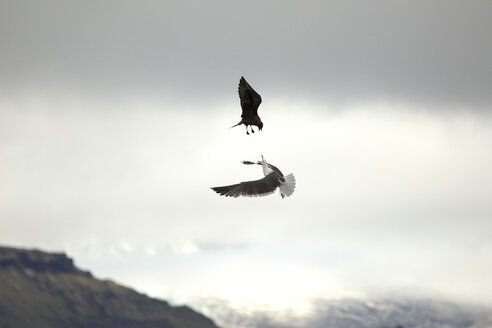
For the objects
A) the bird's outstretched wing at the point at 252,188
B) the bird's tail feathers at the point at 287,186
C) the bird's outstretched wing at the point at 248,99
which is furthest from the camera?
the bird's outstretched wing at the point at 248,99

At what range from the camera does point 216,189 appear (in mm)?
94312

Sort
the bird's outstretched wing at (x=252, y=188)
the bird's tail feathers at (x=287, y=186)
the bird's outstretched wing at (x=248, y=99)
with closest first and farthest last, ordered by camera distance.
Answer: the bird's outstretched wing at (x=252, y=188)
the bird's tail feathers at (x=287, y=186)
the bird's outstretched wing at (x=248, y=99)

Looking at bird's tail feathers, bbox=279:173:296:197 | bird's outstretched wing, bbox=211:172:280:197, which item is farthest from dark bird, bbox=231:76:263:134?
bird's outstretched wing, bbox=211:172:280:197

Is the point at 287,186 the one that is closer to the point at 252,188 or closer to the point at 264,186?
the point at 264,186

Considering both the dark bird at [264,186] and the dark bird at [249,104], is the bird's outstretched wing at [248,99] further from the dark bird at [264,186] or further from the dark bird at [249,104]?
the dark bird at [264,186]

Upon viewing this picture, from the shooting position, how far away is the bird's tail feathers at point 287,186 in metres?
96.9

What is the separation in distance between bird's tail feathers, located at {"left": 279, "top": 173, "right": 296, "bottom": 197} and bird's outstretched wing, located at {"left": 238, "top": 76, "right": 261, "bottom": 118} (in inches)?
337

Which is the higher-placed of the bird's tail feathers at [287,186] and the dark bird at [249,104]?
the dark bird at [249,104]

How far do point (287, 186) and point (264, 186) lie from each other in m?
2.57

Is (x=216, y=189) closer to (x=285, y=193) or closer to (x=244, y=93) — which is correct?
(x=285, y=193)

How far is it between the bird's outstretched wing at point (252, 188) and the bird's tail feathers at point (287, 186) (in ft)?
2.05

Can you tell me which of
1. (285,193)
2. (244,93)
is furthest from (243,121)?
(285,193)

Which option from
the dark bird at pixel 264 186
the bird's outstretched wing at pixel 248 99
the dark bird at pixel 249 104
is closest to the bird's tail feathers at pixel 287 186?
the dark bird at pixel 264 186

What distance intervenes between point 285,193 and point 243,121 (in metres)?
11.4
